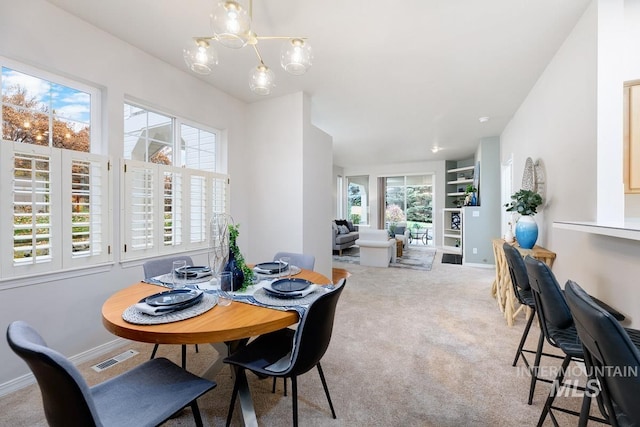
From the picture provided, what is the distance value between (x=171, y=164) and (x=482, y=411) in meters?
3.41

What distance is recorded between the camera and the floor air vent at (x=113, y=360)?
2.07 metres

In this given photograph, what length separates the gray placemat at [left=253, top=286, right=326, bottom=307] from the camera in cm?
138

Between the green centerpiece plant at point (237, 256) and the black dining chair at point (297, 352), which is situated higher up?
the green centerpiece plant at point (237, 256)

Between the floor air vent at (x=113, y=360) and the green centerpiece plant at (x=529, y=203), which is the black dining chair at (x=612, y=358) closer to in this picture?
the green centerpiece plant at (x=529, y=203)

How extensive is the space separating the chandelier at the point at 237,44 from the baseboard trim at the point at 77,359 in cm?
235

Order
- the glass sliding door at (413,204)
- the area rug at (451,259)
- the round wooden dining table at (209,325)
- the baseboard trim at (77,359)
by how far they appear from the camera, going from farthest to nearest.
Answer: the glass sliding door at (413,204) → the area rug at (451,259) → the baseboard trim at (77,359) → the round wooden dining table at (209,325)

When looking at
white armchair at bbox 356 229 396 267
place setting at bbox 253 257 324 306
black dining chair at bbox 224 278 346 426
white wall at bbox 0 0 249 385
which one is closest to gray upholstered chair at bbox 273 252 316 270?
place setting at bbox 253 257 324 306

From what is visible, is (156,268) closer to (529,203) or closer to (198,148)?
(198,148)

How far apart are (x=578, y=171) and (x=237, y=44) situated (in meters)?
2.59

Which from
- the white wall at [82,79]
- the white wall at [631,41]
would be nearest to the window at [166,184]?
the white wall at [82,79]

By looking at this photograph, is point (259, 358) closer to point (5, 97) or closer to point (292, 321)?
point (292, 321)

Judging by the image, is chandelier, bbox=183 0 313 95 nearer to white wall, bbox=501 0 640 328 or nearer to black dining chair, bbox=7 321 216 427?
black dining chair, bbox=7 321 216 427

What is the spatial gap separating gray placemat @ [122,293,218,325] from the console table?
2.85 metres

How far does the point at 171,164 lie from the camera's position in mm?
2979
